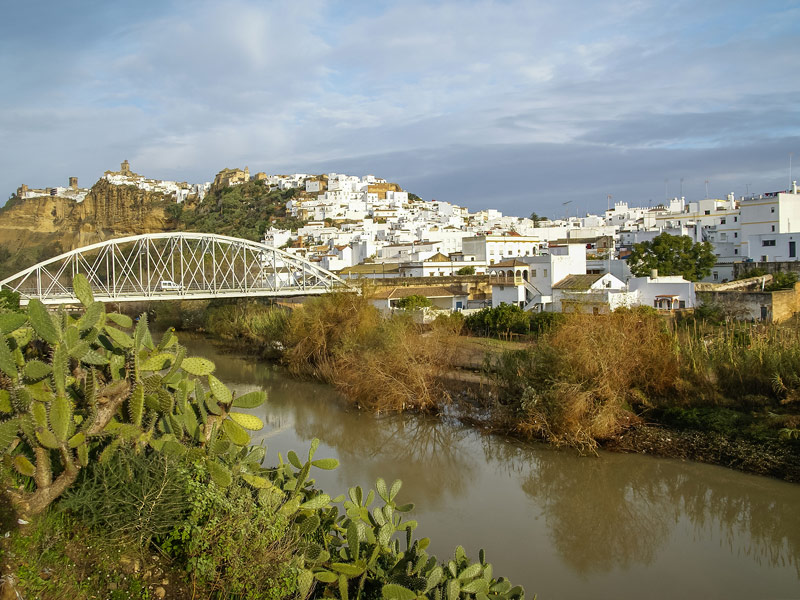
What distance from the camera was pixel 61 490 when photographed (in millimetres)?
4398

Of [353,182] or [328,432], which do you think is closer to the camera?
[328,432]

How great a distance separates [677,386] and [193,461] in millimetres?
12031

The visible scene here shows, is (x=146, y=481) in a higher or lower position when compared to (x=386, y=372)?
higher

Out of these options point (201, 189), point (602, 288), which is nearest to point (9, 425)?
point (602, 288)

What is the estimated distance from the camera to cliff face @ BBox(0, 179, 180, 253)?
77625mm

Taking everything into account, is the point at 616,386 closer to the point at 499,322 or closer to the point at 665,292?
the point at 499,322

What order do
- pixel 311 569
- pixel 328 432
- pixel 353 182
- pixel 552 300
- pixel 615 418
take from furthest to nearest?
pixel 353 182, pixel 552 300, pixel 328 432, pixel 615 418, pixel 311 569

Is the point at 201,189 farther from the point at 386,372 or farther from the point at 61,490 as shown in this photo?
the point at 61,490

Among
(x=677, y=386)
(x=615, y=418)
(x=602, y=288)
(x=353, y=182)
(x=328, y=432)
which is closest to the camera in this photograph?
(x=615, y=418)

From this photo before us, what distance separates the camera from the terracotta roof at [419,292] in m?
29.9

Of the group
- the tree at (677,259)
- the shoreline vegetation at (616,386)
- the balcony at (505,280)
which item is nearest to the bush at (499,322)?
the balcony at (505,280)

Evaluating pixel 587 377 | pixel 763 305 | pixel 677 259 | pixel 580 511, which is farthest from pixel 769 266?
pixel 580 511

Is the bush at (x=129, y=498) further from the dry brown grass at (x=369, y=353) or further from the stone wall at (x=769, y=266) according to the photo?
the stone wall at (x=769, y=266)

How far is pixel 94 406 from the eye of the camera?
4.76 meters
